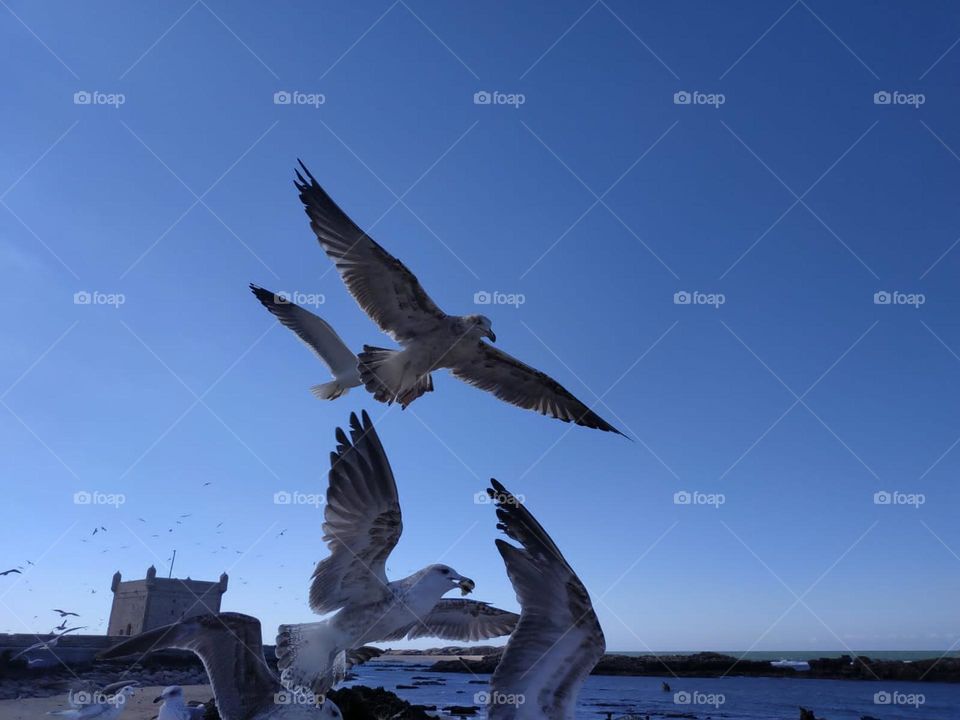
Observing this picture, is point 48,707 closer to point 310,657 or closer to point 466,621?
point 466,621

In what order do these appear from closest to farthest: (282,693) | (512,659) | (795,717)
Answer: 1. (512,659)
2. (282,693)
3. (795,717)

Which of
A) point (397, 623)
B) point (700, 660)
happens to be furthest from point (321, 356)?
point (700, 660)

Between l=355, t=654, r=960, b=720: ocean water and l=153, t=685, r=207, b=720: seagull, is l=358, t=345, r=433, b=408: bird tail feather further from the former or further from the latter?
l=355, t=654, r=960, b=720: ocean water

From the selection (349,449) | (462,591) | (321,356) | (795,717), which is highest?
(321,356)

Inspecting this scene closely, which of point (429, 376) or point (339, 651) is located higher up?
point (429, 376)

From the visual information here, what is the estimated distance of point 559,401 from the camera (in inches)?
467

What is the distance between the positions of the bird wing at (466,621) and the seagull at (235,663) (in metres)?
1.77

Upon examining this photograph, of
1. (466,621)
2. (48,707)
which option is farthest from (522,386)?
(48,707)

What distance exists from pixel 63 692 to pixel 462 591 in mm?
36787

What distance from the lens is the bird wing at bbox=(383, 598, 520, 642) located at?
25.3 feet

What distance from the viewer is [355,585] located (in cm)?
653

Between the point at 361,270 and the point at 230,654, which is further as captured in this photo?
the point at 361,270

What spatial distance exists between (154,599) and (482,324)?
2053 inches

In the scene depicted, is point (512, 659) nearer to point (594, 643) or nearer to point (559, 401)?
point (594, 643)
